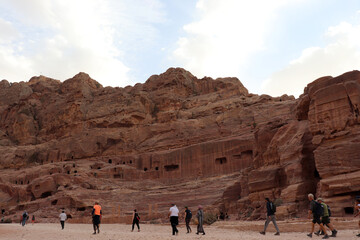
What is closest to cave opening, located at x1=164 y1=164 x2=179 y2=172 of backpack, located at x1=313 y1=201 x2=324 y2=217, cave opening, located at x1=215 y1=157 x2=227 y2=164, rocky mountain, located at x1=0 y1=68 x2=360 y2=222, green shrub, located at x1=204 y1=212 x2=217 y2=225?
rocky mountain, located at x1=0 y1=68 x2=360 y2=222

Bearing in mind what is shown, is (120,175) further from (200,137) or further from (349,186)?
(349,186)

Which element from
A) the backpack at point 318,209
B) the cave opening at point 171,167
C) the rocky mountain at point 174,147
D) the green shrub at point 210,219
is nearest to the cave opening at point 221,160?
the rocky mountain at point 174,147

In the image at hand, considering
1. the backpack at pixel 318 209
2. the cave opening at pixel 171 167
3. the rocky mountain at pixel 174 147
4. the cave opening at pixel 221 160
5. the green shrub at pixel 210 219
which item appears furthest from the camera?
the cave opening at pixel 171 167

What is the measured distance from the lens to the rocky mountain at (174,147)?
63.0 ft

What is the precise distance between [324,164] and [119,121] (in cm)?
4799

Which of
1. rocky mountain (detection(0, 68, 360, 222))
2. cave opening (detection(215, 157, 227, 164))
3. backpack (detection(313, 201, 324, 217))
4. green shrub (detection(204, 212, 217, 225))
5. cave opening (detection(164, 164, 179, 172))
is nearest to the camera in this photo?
backpack (detection(313, 201, 324, 217))

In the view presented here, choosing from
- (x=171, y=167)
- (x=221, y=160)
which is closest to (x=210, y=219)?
(x=221, y=160)

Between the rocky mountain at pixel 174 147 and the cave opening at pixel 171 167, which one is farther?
→ the cave opening at pixel 171 167

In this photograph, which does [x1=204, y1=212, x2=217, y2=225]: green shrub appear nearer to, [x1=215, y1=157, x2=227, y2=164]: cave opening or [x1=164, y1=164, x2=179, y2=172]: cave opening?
[x1=215, y1=157, x2=227, y2=164]: cave opening

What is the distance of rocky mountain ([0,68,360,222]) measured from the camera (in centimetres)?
1920

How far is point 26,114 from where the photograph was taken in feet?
247

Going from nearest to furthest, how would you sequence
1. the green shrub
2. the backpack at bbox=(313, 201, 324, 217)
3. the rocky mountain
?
the backpack at bbox=(313, 201, 324, 217), the rocky mountain, the green shrub

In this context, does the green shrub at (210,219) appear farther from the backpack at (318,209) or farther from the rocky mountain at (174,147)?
the backpack at (318,209)

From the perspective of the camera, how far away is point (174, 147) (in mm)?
52875
